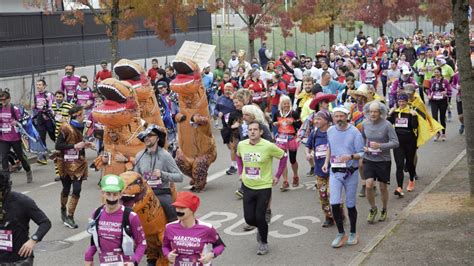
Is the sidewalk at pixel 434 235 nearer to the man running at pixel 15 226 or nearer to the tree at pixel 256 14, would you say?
the man running at pixel 15 226

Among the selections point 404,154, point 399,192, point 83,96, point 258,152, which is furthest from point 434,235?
point 83,96

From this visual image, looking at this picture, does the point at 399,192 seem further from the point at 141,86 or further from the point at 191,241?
the point at 191,241

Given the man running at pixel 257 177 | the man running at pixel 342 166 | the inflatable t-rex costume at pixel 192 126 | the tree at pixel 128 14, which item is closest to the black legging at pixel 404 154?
the man running at pixel 342 166

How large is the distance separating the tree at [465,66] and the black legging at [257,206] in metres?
3.73

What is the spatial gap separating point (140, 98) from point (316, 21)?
88.8 ft

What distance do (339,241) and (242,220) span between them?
1.99 meters

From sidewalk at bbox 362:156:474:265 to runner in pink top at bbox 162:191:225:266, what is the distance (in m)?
2.70

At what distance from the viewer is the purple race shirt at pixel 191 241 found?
685cm

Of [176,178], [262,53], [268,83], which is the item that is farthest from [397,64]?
[176,178]

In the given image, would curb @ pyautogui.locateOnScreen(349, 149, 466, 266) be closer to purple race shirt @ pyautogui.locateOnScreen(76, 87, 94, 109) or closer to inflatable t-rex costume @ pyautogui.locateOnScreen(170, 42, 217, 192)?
inflatable t-rex costume @ pyautogui.locateOnScreen(170, 42, 217, 192)

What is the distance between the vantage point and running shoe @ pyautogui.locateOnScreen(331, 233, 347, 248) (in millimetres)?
9854

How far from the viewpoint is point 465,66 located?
37.8ft

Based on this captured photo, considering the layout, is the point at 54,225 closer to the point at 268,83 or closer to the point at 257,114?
the point at 257,114

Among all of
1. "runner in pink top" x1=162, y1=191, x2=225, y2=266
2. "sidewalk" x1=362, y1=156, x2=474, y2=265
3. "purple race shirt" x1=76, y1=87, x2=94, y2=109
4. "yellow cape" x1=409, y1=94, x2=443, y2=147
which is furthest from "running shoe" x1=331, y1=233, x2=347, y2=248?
"purple race shirt" x1=76, y1=87, x2=94, y2=109
